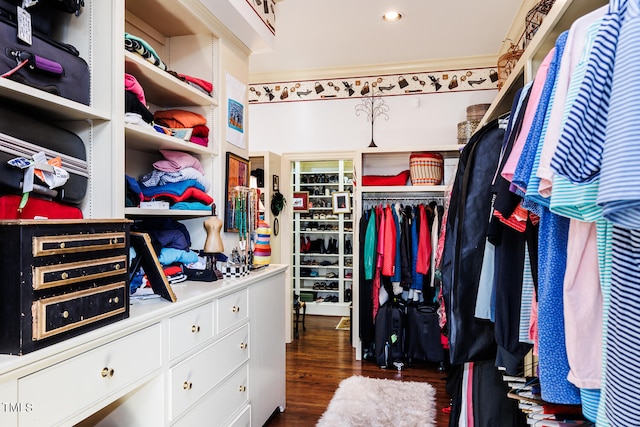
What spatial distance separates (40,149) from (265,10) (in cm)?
178

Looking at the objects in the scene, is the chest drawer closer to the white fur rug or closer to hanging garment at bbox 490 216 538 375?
hanging garment at bbox 490 216 538 375

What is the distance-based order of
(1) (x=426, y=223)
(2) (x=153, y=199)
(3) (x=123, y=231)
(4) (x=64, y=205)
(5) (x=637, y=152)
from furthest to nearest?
(1) (x=426, y=223) < (2) (x=153, y=199) < (4) (x=64, y=205) < (3) (x=123, y=231) < (5) (x=637, y=152)

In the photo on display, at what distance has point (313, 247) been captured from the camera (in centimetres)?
551

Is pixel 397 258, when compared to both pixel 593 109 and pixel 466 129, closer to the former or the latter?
pixel 466 129

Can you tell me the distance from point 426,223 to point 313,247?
2.37 meters

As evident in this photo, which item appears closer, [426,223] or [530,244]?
[530,244]

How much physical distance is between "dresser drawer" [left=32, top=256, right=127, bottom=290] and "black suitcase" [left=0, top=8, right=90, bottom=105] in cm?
56

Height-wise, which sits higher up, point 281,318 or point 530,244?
point 530,244

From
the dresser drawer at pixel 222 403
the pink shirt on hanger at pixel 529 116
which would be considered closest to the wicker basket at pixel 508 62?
the pink shirt on hanger at pixel 529 116

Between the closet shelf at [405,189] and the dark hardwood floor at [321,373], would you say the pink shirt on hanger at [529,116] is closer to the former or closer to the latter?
the dark hardwood floor at [321,373]

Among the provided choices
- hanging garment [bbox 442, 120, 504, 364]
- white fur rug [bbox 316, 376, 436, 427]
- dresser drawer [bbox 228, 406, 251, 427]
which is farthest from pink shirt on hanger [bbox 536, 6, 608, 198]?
white fur rug [bbox 316, 376, 436, 427]

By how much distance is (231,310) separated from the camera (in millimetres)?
1844

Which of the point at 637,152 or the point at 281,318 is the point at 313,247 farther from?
the point at 637,152

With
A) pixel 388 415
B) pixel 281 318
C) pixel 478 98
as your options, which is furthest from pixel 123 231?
pixel 478 98
